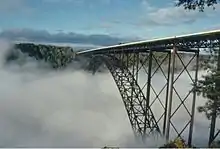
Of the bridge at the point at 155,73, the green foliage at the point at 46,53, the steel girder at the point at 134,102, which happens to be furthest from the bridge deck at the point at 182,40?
the green foliage at the point at 46,53

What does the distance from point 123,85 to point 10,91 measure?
134ft

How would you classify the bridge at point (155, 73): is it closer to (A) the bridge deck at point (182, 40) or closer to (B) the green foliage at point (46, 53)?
(A) the bridge deck at point (182, 40)

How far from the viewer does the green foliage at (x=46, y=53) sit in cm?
8044

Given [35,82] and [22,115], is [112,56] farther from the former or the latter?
[35,82]

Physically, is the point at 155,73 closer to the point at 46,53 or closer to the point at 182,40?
the point at 182,40

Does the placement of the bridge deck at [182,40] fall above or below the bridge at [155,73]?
above

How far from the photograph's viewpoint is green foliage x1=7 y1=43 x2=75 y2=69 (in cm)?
8044

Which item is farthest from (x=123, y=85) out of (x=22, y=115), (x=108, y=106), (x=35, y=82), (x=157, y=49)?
(x=35, y=82)

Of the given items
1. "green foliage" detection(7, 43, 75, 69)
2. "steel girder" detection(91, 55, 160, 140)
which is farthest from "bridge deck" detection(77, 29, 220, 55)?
"green foliage" detection(7, 43, 75, 69)

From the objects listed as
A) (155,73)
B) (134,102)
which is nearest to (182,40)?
(155,73)

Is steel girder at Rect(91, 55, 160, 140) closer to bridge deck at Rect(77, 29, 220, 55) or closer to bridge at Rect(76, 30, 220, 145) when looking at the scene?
bridge at Rect(76, 30, 220, 145)

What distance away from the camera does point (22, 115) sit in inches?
1773

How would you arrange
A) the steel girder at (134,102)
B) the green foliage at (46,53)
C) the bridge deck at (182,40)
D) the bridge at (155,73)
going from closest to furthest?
the bridge deck at (182,40)
the bridge at (155,73)
the steel girder at (134,102)
the green foliage at (46,53)

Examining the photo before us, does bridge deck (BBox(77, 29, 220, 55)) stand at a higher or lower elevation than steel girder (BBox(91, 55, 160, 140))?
higher
